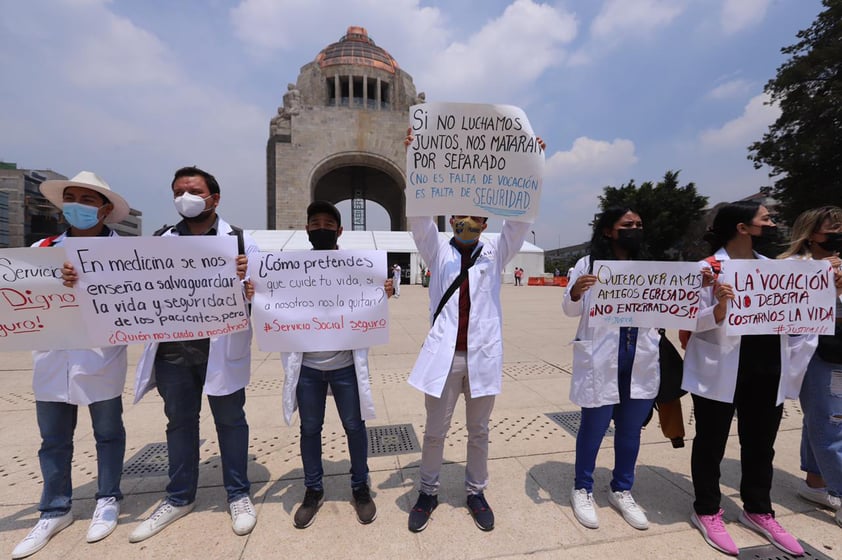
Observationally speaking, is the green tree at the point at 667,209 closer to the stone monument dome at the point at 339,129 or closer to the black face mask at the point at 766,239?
Answer: the stone monument dome at the point at 339,129

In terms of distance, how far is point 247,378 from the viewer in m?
2.61

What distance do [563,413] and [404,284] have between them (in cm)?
2646

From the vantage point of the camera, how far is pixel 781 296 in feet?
8.20

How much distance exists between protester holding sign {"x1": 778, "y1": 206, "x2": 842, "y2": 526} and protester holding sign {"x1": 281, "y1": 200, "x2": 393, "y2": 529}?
2.99 meters

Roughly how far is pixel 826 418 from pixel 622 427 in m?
1.31

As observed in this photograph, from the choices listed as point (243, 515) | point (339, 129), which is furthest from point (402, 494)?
point (339, 129)

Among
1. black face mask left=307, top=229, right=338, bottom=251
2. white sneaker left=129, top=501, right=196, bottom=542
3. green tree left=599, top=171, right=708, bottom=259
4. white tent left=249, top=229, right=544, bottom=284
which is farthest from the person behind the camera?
green tree left=599, top=171, right=708, bottom=259

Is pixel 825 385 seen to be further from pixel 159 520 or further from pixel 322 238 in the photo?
pixel 159 520

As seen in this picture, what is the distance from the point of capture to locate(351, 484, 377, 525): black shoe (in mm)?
2502

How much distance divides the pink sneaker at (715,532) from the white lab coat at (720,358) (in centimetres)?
76

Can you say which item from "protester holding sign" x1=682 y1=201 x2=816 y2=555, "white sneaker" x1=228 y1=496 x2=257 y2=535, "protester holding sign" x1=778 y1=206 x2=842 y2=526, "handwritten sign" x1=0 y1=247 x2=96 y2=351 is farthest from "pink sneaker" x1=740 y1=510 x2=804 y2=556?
"handwritten sign" x1=0 y1=247 x2=96 y2=351

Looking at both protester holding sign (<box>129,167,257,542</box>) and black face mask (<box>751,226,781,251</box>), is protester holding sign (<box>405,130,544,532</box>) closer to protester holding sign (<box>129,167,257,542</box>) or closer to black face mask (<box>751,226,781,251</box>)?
protester holding sign (<box>129,167,257,542</box>)

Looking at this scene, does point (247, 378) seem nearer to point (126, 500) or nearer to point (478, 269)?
point (126, 500)

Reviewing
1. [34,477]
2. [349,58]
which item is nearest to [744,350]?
[34,477]
